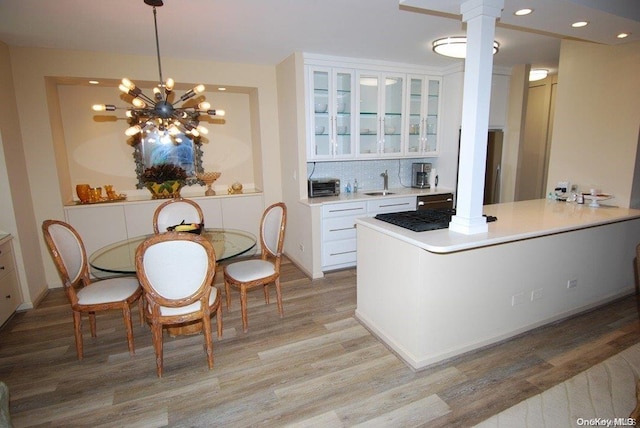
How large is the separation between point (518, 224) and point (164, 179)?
13.4ft

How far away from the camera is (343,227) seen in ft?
13.4

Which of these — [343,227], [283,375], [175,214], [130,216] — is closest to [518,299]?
[283,375]

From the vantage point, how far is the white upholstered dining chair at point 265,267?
284 centimetres

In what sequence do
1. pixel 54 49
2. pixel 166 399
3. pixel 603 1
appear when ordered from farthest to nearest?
pixel 54 49
pixel 603 1
pixel 166 399

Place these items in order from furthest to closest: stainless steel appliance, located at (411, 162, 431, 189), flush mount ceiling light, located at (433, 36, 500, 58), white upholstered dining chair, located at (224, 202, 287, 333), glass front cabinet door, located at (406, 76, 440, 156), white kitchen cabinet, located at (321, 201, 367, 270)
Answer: stainless steel appliance, located at (411, 162, 431, 189)
glass front cabinet door, located at (406, 76, 440, 156)
white kitchen cabinet, located at (321, 201, 367, 270)
flush mount ceiling light, located at (433, 36, 500, 58)
white upholstered dining chair, located at (224, 202, 287, 333)

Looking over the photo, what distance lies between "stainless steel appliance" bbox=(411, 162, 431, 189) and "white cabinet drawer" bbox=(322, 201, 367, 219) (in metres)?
1.28

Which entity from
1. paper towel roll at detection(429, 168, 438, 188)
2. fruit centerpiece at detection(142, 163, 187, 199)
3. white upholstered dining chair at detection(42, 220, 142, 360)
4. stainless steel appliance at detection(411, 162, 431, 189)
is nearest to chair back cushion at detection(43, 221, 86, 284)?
white upholstered dining chair at detection(42, 220, 142, 360)

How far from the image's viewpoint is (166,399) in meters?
2.11

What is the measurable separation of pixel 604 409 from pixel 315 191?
321 centimetres

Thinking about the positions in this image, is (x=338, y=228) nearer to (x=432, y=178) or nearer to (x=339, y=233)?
(x=339, y=233)

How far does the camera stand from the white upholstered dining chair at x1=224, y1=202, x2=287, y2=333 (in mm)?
2836

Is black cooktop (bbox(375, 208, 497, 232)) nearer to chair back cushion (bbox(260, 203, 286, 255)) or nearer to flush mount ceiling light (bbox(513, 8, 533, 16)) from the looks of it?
chair back cushion (bbox(260, 203, 286, 255))

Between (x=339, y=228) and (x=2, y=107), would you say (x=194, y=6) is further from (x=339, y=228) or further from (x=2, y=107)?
(x=339, y=228)

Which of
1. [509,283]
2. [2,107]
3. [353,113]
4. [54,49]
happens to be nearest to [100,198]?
[2,107]
